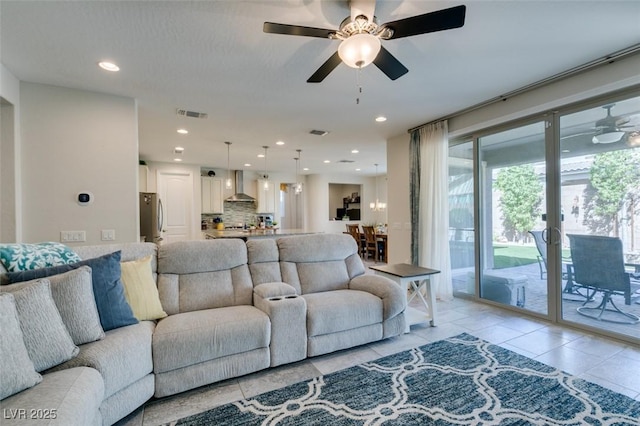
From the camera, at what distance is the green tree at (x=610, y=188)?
2684mm

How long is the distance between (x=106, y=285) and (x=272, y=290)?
3.99 ft

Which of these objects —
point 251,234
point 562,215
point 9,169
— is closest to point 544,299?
A: point 562,215

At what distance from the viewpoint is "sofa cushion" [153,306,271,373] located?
1925mm

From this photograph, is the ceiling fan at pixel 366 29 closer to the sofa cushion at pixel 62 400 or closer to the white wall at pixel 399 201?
the sofa cushion at pixel 62 400

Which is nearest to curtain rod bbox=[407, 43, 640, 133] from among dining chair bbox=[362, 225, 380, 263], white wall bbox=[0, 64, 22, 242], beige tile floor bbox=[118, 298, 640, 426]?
beige tile floor bbox=[118, 298, 640, 426]

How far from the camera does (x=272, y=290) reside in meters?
2.56

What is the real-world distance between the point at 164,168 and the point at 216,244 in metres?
5.44

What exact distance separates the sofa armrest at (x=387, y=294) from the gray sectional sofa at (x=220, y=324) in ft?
0.03

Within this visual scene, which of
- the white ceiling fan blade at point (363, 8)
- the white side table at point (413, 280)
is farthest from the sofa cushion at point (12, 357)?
the white side table at point (413, 280)


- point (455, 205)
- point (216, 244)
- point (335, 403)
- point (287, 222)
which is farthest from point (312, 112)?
point (287, 222)

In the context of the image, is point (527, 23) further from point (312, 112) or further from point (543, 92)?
point (312, 112)

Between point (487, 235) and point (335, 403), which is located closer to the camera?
point (335, 403)

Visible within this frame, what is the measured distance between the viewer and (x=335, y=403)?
6.23ft

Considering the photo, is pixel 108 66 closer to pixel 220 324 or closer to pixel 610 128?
pixel 220 324
